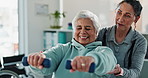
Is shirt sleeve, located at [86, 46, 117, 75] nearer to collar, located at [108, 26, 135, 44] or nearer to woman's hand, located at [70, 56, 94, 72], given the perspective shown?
woman's hand, located at [70, 56, 94, 72]

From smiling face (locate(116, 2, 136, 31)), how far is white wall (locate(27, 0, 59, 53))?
5.73ft

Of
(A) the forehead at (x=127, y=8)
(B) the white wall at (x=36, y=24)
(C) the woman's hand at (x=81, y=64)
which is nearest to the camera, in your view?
(C) the woman's hand at (x=81, y=64)

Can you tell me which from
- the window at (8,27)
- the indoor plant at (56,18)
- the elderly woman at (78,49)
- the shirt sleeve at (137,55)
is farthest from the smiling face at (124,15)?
the window at (8,27)

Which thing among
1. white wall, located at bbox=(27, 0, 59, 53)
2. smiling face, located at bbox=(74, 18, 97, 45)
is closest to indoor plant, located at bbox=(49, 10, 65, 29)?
white wall, located at bbox=(27, 0, 59, 53)

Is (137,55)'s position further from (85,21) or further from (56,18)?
(56,18)

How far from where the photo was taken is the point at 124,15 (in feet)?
4.43

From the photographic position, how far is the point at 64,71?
1139 millimetres

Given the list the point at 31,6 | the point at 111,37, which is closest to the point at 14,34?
the point at 31,6

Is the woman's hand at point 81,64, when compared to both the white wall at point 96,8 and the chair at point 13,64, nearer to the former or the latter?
the chair at point 13,64

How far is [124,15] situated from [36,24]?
1845mm

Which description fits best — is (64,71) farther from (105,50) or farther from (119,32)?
(119,32)

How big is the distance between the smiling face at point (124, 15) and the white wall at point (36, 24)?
175cm

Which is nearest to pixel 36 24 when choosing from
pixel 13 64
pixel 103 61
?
pixel 13 64

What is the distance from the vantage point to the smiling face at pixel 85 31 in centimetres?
113
